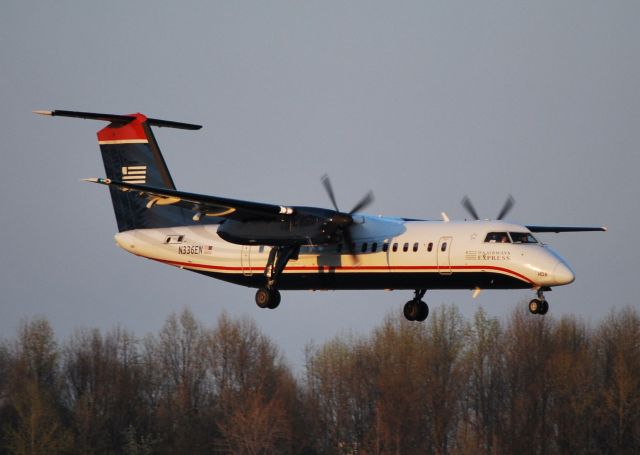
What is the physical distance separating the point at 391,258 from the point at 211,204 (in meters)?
4.84

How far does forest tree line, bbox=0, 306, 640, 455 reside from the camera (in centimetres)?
5875

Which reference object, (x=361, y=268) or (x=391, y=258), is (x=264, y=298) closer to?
(x=361, y=268)

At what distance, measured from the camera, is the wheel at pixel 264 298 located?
37.1m

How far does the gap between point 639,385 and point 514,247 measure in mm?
29157

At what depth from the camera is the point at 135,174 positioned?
40.7 meters

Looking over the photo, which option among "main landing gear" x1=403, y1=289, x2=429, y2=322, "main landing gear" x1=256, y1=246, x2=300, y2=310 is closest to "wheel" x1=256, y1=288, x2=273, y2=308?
"main landing gear" x1=256, y1=246, x2=300, y2=310

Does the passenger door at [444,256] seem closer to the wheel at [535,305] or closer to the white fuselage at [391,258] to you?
the white fuselage at [391,258]

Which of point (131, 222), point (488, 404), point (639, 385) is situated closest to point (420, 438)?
point (488, 404)

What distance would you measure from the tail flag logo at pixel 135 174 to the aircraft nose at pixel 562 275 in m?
13.2

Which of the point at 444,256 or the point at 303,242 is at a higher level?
the point at 303,242

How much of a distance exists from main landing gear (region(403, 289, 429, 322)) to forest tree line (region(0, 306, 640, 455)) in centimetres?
1974

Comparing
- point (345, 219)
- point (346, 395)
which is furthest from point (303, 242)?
point (346, 395)

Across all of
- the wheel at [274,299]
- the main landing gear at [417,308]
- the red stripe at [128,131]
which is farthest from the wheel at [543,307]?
the red stripe at [128,131]

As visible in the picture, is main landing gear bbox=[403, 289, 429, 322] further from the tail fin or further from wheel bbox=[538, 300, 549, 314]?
the tail fin
